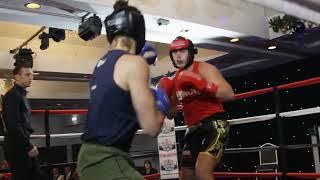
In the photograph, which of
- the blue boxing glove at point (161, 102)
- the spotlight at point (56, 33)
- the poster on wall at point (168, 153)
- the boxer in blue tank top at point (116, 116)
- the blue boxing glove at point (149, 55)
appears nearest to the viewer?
the boxer in blue tank top at point (116, 116)

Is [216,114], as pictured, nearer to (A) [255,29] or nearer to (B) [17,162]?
(B) [17,162]

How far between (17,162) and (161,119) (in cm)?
162

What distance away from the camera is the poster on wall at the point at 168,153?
4539mm

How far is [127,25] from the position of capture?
60.1 inches

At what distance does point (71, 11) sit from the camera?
4223 mm

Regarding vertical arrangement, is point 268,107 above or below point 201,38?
below

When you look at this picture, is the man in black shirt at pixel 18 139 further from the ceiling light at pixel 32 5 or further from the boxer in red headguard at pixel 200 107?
the ceiling light at pixel 32 5

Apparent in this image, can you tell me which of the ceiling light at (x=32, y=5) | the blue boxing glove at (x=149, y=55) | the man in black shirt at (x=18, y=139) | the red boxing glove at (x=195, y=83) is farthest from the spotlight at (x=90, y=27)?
the blue boxing glove at (x=149, y=55)

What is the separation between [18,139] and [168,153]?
2.19 metres

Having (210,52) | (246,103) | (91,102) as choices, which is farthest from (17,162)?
(246,103)

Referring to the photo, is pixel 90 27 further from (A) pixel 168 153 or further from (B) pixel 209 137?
(B) pixel 209 137

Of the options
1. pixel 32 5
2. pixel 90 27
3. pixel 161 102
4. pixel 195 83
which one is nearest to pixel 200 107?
pixel 195 83

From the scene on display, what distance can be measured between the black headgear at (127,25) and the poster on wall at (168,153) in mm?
3009

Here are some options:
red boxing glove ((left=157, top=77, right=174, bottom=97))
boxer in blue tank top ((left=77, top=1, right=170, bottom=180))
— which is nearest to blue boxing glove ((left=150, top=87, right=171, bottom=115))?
boxer in blue tank top ((left=77, top=1, right=170, bottom=180))
